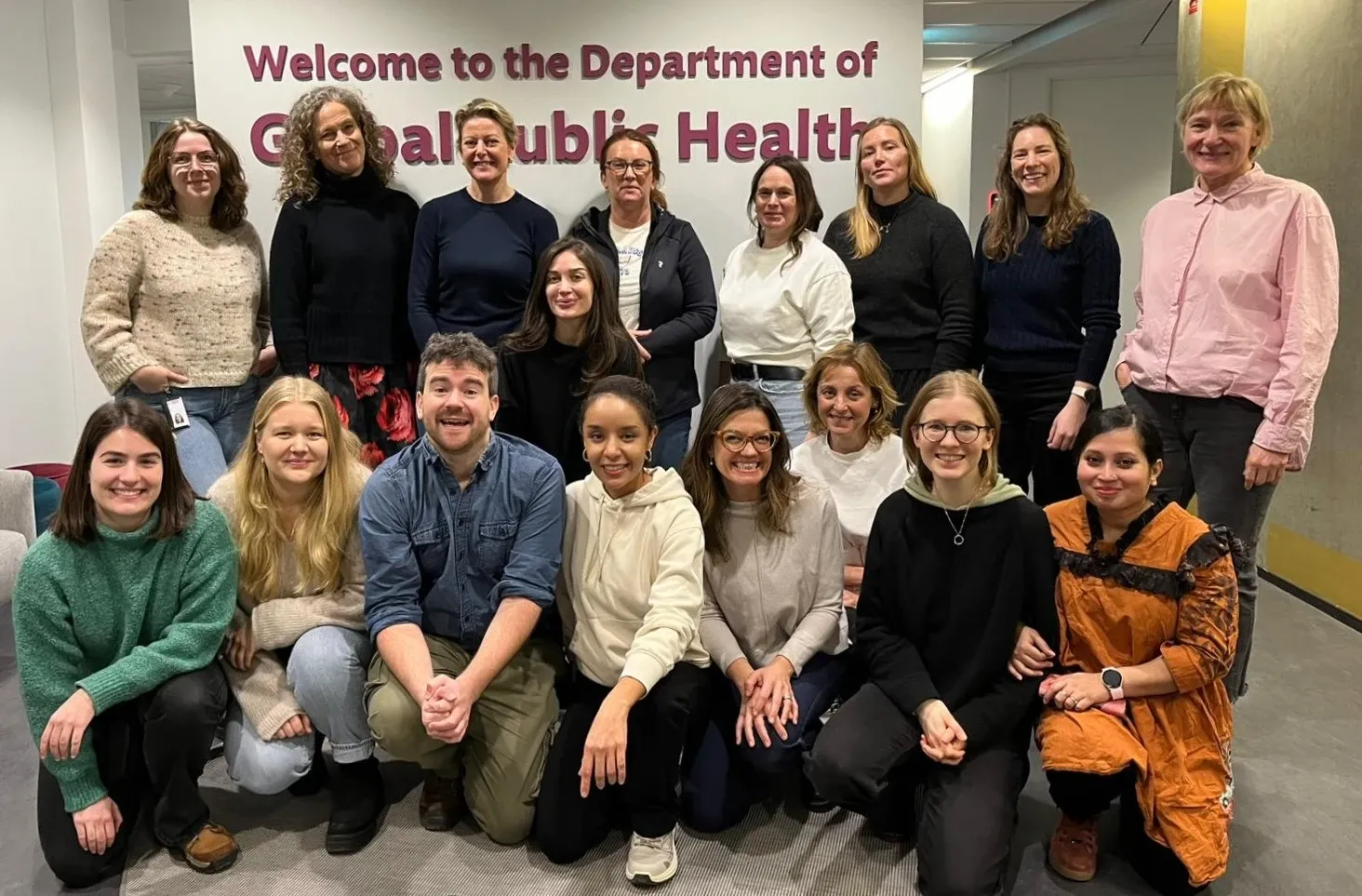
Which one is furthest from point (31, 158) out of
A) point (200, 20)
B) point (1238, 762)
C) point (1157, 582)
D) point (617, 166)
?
point (1238, 762)

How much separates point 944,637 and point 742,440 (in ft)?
2.07

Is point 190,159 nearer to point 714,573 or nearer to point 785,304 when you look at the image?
point 785,304

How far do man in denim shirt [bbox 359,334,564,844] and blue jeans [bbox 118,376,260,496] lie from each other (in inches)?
34.3

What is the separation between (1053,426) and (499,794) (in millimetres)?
1769

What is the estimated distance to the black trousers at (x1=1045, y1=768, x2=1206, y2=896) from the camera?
2053 millimetres

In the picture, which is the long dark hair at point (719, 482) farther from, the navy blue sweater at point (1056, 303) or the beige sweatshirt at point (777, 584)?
the navy blue sweater at point (1056, 303)

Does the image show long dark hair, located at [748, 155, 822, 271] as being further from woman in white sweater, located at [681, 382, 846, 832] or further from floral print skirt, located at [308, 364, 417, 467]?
floral print skirt, located at [308, 364, 417, 467]

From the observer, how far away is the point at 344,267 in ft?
10.1

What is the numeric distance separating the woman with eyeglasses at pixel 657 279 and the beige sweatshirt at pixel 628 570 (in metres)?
0.76

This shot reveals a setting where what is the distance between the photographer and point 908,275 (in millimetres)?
3031

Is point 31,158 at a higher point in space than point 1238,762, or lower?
higher

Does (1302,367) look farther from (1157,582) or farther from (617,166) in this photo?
(617,166)

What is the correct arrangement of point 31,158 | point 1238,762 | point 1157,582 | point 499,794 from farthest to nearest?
point 31,158, point 1238,762, point 499,794, point 1157,582

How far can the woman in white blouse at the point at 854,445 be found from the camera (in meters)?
2.64
